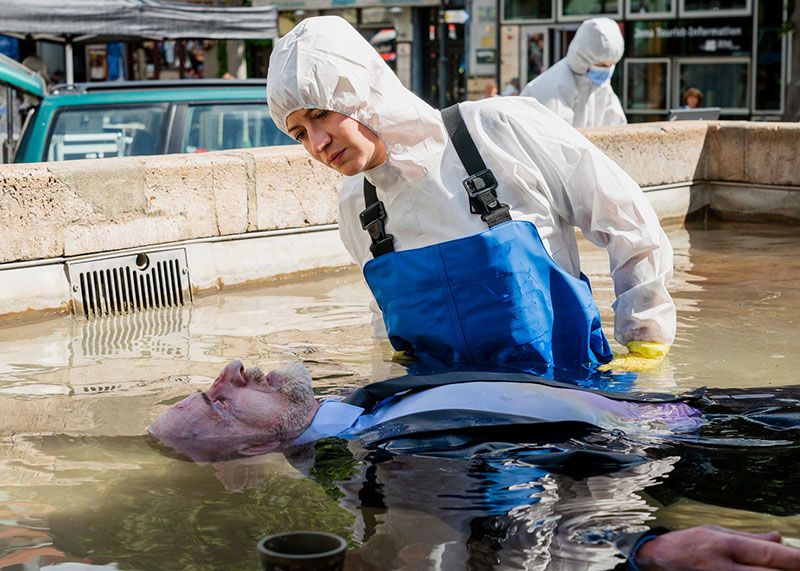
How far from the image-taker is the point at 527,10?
23719 mm

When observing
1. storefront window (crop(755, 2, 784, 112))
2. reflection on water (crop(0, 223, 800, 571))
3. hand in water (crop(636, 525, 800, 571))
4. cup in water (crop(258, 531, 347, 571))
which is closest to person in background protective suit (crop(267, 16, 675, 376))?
reflection on water (crop(0, 223, 800, 571))

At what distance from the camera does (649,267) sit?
459 cm

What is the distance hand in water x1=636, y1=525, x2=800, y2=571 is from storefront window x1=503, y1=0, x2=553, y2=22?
68.5ft

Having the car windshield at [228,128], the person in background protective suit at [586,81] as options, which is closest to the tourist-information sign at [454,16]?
the person in background protective suit at [586,81]

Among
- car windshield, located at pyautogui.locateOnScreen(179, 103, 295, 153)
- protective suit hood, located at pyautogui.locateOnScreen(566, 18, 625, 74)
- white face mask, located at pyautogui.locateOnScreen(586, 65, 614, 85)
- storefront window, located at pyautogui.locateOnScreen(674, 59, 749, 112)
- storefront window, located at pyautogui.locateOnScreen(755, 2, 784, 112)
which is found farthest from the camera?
storefront window, located at pyautogui.locateOnScreen(674, 59, 749, 112)

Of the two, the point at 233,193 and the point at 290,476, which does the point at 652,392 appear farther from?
the point at 233,193

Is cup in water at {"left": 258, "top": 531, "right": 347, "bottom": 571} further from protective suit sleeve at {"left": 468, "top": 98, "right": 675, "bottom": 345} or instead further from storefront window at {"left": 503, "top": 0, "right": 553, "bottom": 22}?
storefront window at {"left": 503, "top": 0, "right": 553, "bottom": 22}

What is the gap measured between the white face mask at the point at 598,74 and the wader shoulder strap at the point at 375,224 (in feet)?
21.7

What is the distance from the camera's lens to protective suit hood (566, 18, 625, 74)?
10812 millimetres

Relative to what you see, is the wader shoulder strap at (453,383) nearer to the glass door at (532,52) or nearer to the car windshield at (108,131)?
the car windshield at (108,131)

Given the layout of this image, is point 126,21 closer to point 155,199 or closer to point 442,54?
point 155,199

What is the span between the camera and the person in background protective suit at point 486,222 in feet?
14.3

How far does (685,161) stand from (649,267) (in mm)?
6474

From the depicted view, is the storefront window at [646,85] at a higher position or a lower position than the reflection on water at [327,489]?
higher
